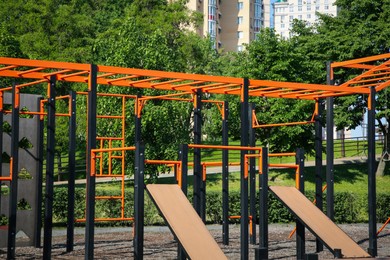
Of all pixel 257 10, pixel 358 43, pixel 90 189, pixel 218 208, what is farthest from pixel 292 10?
pixel 90 189

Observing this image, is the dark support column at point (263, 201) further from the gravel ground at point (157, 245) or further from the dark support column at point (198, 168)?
the dark support column at point (198, 168)

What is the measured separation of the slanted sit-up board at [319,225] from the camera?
12.5 meters

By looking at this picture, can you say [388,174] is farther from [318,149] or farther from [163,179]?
[318,149]

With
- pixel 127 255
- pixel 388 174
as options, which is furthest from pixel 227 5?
pixel 127 255

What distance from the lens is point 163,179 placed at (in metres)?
34.4

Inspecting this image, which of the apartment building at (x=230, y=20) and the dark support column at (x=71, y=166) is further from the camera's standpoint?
the apartment building at (x=230, y=20)

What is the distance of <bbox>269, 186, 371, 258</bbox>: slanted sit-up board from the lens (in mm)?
12540

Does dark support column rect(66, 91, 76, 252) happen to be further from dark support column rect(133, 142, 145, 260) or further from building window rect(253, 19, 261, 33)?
building window rect(253, 19, 261, 33)

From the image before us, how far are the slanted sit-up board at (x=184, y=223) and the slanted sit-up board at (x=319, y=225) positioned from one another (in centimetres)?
224

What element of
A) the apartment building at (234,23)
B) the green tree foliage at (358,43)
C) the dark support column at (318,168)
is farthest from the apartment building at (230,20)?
the dark support column at (318,168)

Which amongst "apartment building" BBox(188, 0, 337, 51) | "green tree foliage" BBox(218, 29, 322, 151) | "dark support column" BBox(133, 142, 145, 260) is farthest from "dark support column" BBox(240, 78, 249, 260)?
"apartment building" BBox(188, 0, 337, 51)

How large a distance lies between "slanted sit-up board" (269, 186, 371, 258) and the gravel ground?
3.96ft

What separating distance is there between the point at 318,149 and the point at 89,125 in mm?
5810

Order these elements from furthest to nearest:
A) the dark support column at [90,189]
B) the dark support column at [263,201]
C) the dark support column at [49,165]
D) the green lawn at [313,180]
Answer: the green lawn at [313,180], the dark support column at [49,165], the dark support column at [263,201], the dark support column at [90,189]
